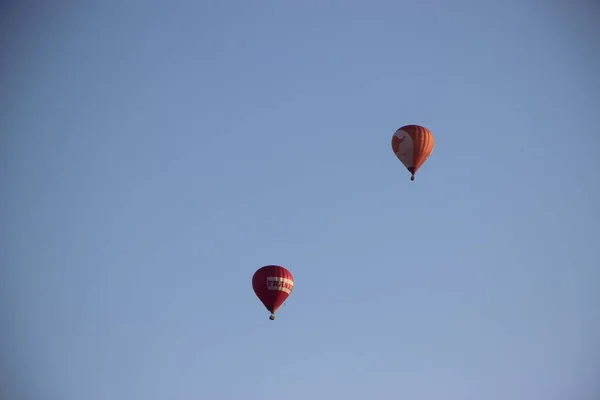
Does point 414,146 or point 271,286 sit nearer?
point 271,286

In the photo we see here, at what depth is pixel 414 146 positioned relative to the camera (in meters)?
37.8

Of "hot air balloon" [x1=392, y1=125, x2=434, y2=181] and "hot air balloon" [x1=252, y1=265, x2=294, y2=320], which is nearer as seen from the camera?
"hot air balloon" [x1=252, y1=265, x2=294, y2=320]

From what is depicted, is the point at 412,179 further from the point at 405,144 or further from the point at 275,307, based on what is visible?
the point at 275,307

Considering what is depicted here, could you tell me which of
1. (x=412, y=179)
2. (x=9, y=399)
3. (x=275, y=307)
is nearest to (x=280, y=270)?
(x=275, y=307)

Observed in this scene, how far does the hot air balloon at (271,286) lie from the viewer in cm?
3566

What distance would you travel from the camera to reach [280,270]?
3625 centimetres

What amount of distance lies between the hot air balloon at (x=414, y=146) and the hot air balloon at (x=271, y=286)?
9560 millimetres

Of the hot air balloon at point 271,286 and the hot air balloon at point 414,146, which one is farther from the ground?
the hot air balloon at point 414,146

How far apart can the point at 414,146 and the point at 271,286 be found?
11537mm

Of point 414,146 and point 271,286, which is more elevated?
point 414,146

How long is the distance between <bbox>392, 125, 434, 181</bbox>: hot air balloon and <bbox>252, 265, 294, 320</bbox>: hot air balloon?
31.4 ft

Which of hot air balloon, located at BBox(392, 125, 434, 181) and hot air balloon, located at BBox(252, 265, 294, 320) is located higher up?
hot air balloon, located at BBox(392, 125, 434, 181)

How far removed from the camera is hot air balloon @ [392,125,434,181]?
3784 centimetres

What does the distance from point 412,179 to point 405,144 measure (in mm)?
2084
